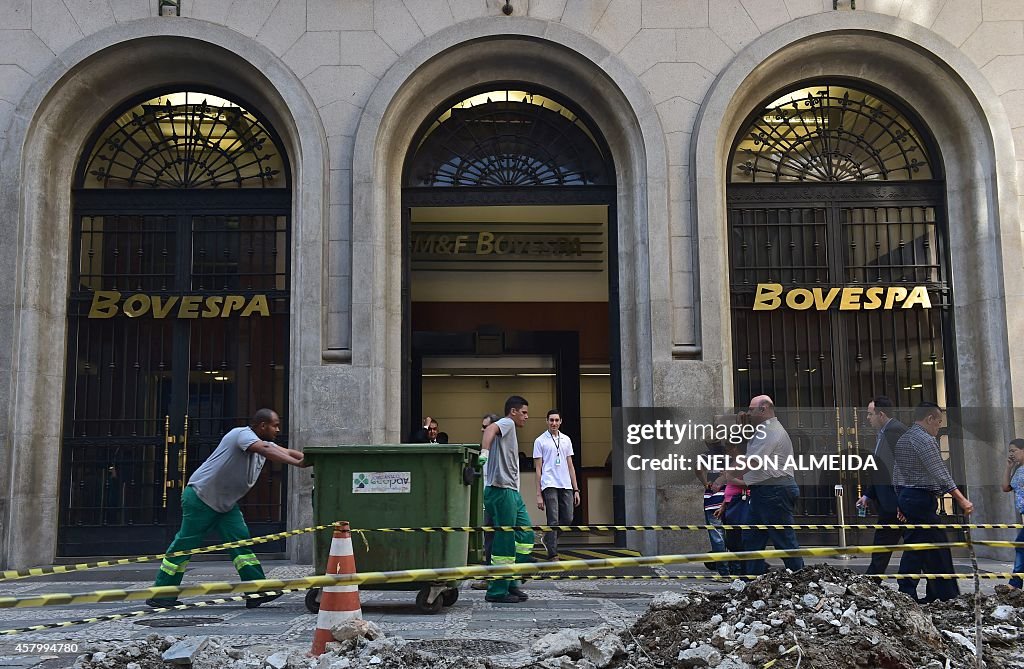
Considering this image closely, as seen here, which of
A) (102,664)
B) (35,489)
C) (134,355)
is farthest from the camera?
(134,355)

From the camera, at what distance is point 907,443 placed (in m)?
8.30

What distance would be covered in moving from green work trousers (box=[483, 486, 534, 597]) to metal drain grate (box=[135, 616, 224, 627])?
91.8 inches

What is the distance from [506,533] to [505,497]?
0.33 metres

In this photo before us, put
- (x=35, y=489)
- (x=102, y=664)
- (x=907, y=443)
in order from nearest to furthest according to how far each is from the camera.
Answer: (x=102, y=664) → (x=907, y=443) → (x=35, y=489)

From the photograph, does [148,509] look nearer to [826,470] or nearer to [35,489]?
[35,489]

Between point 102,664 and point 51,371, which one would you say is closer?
point 102,664

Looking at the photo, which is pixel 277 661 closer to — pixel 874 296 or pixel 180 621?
pixel 180 621

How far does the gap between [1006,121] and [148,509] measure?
11.7 m

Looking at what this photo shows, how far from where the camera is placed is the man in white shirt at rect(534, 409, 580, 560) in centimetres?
1196

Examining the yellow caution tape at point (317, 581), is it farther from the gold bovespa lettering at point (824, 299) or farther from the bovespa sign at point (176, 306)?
the bovespa sign at point (176, 306)

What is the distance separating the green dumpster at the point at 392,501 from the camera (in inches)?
320

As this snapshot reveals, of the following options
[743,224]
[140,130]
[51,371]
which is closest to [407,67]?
[140,130]

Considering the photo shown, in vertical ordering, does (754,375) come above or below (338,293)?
below

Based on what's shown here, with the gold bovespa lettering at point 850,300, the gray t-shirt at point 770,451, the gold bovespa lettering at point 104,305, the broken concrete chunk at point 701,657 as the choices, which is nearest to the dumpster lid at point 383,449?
the gray t-shirt at point 770,451
